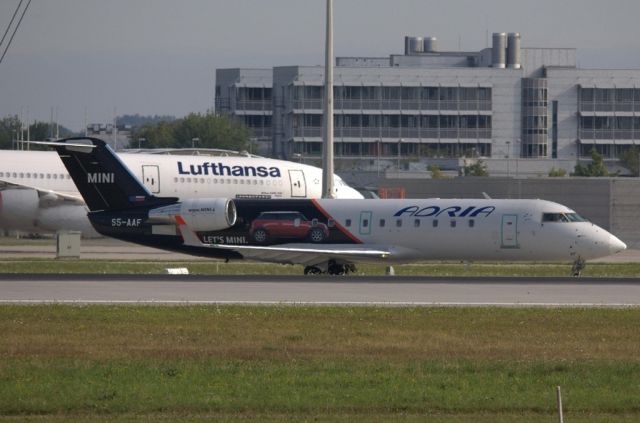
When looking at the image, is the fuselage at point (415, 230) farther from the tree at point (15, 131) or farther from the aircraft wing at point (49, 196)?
the tree at point (15, 131)

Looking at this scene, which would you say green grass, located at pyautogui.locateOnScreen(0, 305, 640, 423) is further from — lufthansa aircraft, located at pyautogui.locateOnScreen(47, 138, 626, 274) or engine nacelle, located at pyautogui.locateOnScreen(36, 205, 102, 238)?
engine nacelle, located at pyautogui.locateOnScreen(36, 205, 102, 238)

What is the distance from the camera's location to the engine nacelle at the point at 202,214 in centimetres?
4484

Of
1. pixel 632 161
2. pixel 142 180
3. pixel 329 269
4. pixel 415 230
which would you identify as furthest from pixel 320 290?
pixel 632 161

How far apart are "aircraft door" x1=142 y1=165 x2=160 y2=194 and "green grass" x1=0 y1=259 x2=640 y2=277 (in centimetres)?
819

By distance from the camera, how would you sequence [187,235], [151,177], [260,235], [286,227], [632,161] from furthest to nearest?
[632,161] < [151,177] < [260,235] < [187,235] < [286,227]

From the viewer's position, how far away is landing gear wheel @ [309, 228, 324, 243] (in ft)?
145

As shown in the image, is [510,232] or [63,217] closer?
[510,232]

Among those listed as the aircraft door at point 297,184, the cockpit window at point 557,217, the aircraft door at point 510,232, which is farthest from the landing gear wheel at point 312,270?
the aircraft door at point 297,184

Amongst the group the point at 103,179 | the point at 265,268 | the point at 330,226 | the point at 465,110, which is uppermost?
the point at 465,110

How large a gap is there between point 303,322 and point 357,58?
12065 centimetres

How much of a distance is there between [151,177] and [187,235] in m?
17.1

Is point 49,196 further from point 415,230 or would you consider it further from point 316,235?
point 415,230

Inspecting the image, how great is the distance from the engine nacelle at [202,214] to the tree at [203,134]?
94.2m

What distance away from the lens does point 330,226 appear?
4428 centimetres
